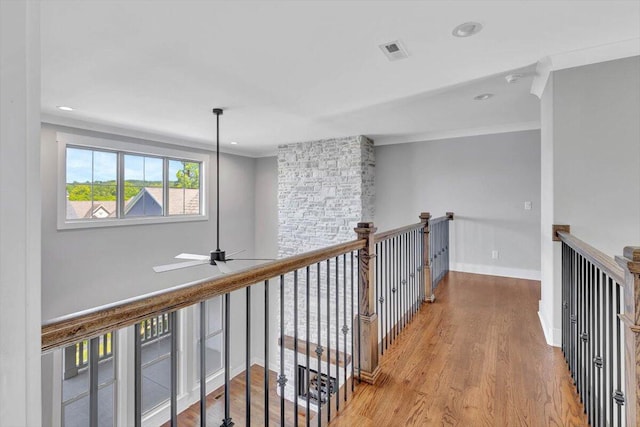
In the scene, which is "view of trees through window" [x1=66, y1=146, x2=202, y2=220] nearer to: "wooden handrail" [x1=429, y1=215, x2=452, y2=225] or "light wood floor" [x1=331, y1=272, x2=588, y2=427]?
"wooden handrail" [x1=429, y1=215, x2=452, y2=225]

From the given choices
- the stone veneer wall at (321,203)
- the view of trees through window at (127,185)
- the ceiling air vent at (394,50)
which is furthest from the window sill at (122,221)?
the ceiling air vent at (394,50)

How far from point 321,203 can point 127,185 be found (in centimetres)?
322

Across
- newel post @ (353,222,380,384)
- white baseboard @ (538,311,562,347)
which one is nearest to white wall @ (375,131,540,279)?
white baseboard @ (538,311,562,347)

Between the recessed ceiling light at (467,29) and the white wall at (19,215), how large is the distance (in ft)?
7.64

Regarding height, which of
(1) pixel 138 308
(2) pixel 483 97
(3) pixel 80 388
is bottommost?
(3) pixel 80 388

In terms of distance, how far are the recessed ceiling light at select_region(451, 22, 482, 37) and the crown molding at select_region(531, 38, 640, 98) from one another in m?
0.80

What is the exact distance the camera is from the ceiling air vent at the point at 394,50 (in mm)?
2387

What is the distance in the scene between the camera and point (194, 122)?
182 inches

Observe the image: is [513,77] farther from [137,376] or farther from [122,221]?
[122,221]

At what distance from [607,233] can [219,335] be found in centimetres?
668

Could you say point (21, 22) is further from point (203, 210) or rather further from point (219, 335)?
point (219, 335)

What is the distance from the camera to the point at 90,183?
4.81 metres

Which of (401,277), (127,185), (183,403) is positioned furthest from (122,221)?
(401,277)

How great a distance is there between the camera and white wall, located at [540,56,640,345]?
2367 millimetres
